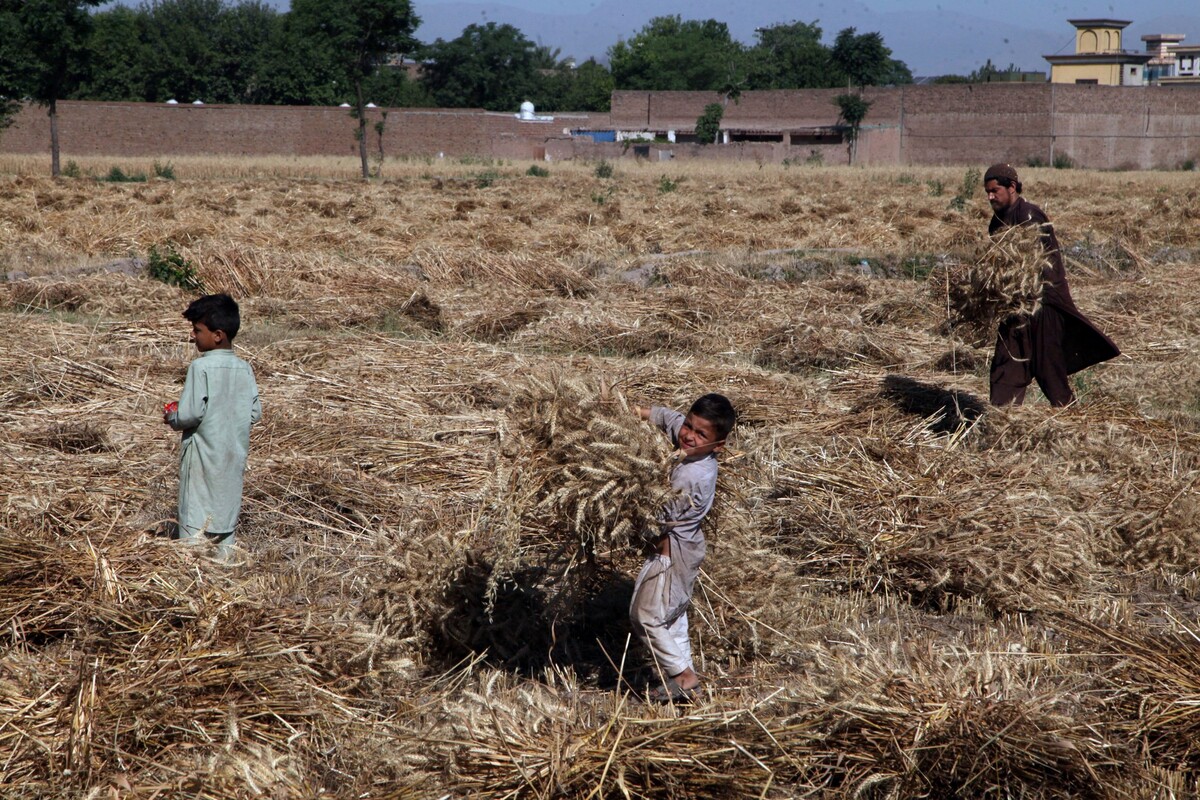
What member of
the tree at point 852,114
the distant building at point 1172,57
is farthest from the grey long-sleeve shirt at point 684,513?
the distant building at point 1172,57

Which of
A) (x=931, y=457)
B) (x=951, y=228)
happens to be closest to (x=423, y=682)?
(x=931, y=457)

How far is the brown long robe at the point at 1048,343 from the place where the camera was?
6.14 metres

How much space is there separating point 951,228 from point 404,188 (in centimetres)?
1464

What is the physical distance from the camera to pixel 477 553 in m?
3.94

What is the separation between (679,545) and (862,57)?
64206mm

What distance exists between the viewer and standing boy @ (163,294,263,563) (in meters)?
4.18

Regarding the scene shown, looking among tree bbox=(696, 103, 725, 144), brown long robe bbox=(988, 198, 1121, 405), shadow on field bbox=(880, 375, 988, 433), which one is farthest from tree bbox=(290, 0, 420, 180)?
tree bbox=(696, 103, 725, 144)

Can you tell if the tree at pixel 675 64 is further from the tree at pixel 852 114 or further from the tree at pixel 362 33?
the tree at pixel 362 33

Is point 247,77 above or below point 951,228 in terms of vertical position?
above

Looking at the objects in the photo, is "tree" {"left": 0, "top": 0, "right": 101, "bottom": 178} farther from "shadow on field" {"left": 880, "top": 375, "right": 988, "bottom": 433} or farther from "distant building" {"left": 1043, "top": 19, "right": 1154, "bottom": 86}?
"distant building" {"left": 1043, "top": 19, "right": 1154, "bottom": 86}

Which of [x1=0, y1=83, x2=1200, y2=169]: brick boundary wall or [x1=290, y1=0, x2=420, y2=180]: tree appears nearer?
[x1=290, y1=0, x2=420, y2=180]: tree

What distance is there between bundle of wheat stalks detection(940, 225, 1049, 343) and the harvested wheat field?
0.31ft

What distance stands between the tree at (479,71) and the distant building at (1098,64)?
38525mm

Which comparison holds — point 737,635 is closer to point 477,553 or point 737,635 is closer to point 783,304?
point 477,553
